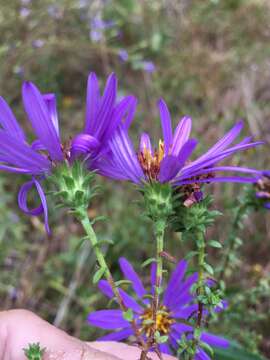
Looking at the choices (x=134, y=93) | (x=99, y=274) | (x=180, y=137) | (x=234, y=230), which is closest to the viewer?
(x=99, y=274)

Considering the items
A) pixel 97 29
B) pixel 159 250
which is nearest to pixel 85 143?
pixel 159 250

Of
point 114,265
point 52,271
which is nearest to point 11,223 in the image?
point 52,271

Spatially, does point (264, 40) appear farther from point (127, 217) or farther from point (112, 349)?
point (112, 349)

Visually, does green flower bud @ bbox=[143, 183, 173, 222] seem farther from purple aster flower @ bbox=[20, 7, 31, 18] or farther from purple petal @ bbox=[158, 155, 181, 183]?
purple aster flower @ bbox=[20, 7, 31, 18]

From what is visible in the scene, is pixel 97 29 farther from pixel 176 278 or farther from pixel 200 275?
pixel 200 275

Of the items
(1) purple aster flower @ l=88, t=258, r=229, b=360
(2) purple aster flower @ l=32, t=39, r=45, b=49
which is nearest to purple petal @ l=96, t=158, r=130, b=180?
(1) purple aster flower @ l=88, t=258, r=229, b=360

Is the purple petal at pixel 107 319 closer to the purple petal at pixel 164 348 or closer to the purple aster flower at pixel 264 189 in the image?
the purple petal at pixel 164 348
